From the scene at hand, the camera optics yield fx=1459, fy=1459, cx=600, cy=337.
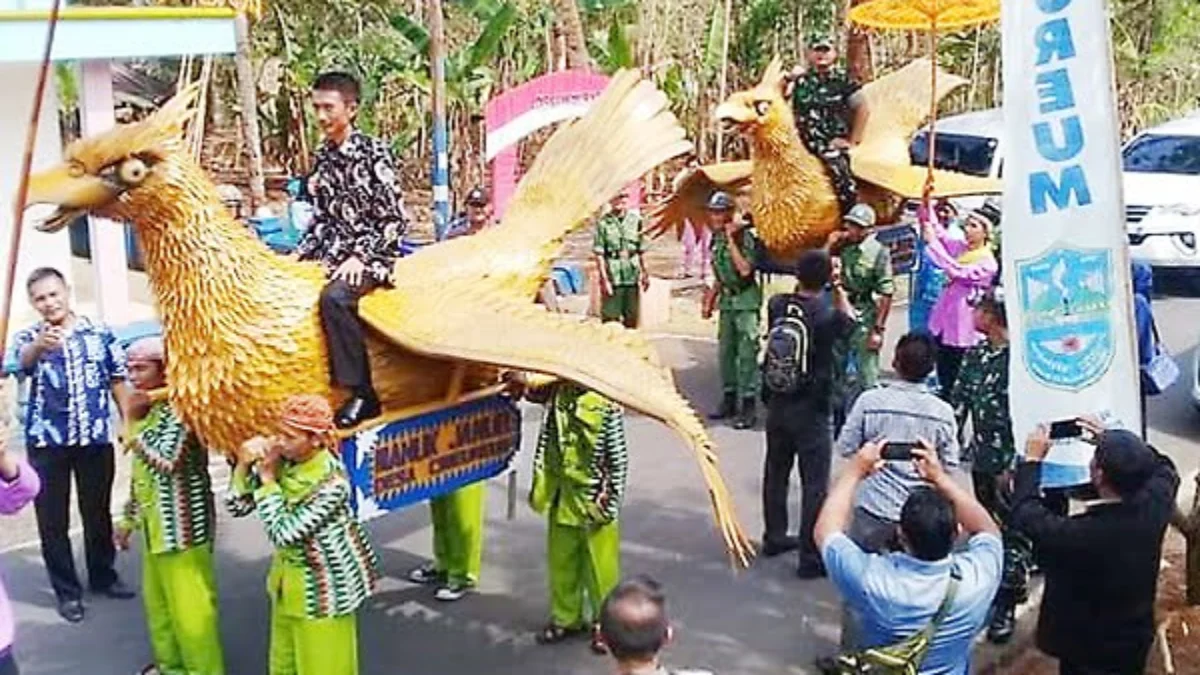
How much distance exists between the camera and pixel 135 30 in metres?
10.3

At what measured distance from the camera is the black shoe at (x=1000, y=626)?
5.66 metres

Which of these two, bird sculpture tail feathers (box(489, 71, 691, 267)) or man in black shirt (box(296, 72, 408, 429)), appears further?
bird sculpture tail feathers (box(489, 71, 691, 267))

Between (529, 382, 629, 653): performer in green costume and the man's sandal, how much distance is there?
132 mm

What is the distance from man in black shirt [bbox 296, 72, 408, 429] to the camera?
499 centimetres

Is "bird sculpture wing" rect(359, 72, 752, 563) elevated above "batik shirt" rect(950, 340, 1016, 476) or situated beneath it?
elevated above

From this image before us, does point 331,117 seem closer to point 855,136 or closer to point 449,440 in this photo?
point 449,440

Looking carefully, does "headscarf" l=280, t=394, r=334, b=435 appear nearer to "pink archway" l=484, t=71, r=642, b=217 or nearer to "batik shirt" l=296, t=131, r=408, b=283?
"batik shirt" l=296, t=131, r=408, b=283

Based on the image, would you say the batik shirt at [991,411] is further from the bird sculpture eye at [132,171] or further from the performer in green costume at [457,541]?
the bird sculpture eye at [132,171]

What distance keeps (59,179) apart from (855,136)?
576 centimetres

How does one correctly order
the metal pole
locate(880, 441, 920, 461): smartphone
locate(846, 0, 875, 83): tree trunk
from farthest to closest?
1. locate(846, 0, 875, 83): tree trunk
2. the metal pole
3. locate(880, 441, 920, 461): smartphone

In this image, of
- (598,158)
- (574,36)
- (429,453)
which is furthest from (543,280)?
(574,36)

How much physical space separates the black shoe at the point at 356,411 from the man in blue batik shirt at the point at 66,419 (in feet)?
4.23

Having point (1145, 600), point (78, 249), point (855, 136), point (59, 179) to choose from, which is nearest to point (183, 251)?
point (59, 179)

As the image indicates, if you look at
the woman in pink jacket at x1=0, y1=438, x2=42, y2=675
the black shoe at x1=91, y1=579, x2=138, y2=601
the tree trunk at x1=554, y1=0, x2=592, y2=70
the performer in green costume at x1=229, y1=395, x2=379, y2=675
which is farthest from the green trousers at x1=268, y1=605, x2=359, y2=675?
the tree trunk at x1=554, y1=0, x2=592, y2=70
